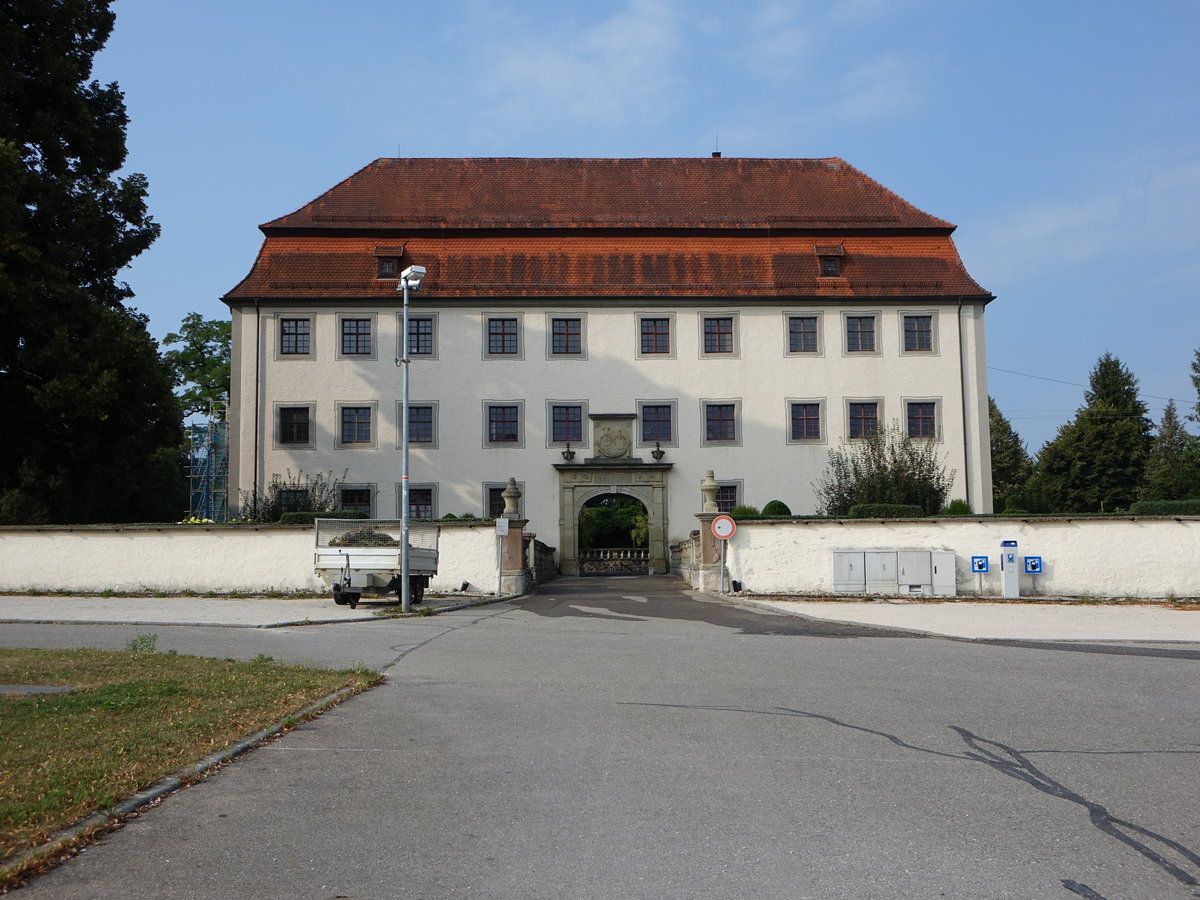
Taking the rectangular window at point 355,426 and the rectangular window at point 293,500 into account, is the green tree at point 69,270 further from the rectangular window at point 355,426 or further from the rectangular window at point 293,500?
the rectangular window at point 355,426

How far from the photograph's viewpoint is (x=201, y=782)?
257 inches

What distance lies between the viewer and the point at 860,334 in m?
43.4

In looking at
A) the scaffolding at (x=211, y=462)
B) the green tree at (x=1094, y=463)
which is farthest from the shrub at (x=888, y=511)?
the green tree at (x=1094, y=463)

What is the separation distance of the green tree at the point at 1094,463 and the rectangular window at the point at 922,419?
1045 inches

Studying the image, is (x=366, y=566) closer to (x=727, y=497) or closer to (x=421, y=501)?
(x=421, y=501)

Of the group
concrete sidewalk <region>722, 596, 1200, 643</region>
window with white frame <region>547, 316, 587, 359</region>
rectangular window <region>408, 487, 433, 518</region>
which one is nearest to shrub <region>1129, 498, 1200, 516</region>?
concrete sidewalk <region>722, 596, 1200, 643</region>

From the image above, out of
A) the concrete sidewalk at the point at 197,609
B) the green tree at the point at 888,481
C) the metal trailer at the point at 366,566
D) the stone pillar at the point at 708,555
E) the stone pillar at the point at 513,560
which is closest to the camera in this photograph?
the concrete sidewalk at the point at 197,609

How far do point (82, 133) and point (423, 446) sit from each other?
16.6 meters

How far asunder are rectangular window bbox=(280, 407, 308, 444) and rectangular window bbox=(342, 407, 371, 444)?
144cm

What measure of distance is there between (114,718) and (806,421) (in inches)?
1453

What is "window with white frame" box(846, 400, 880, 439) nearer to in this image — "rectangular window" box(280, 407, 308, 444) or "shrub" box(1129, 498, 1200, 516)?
"shrub" box(1129, 498, 1200, 516)

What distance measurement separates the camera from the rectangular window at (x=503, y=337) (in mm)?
43250

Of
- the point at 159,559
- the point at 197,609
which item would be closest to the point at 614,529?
the point at 159,559

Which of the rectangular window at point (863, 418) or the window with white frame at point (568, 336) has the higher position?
the window with white frame at point (568, 336)
